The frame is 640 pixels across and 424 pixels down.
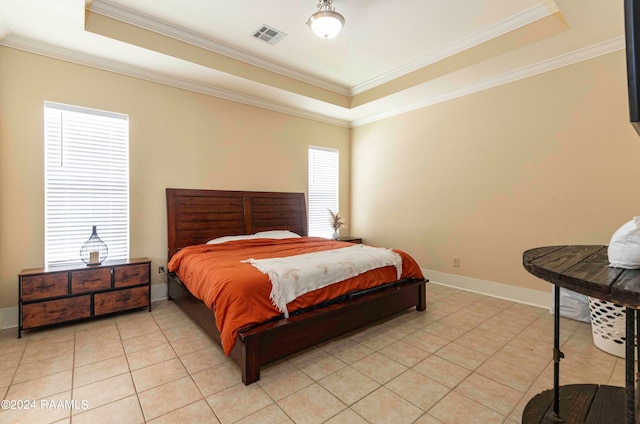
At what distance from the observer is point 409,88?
4020mm

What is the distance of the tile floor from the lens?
1736mm

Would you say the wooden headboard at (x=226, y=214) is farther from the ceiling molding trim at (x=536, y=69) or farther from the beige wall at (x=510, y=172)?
the ceiling molding trim at (x=536, y=69)

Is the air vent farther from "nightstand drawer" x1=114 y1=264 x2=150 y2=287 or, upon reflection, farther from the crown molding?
"nightstand drawer" x1=114 y1=264 x2=150 y2=287

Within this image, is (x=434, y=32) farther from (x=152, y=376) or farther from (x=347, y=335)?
(x=152, y=376)

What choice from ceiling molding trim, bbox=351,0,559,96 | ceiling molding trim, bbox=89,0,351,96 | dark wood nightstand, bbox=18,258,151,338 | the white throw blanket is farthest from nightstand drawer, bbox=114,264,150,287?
ceiling molding trim, bbox=351,0,559,96

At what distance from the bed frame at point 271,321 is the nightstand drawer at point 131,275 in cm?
32

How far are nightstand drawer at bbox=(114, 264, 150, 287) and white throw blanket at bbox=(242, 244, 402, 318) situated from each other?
137 cm

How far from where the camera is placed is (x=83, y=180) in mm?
3244

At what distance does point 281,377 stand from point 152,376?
0.92 meters

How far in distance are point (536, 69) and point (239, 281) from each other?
4007 millimetres

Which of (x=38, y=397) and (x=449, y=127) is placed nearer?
(x=38, y=397)

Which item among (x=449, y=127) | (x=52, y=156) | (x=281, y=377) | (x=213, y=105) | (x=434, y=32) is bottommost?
(x=281, y=377)

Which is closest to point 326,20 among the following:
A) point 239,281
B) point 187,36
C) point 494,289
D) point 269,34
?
point 269,34

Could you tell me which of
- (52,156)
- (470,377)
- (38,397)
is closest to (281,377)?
(470,377)
